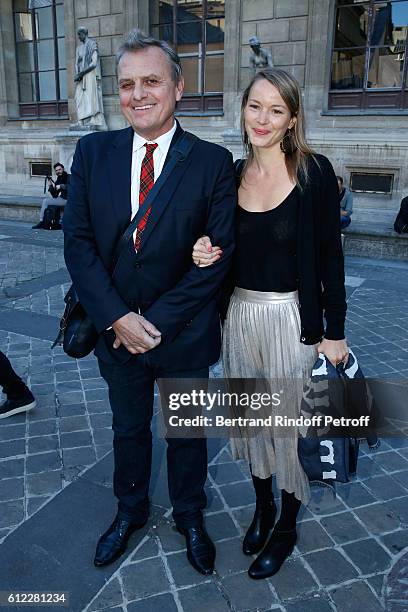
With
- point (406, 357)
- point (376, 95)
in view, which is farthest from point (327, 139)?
point (406, 357)

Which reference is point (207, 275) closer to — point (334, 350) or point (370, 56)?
point (334, 350)

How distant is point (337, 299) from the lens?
6.93 ft

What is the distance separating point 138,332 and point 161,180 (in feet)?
2.09

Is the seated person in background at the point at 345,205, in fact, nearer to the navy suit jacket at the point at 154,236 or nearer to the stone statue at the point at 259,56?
the stone statue at the point at 259,56

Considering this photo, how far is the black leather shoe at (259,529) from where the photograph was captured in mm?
2486

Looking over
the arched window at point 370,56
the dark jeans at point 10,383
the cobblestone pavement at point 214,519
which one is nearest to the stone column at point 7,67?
the arched window at point 370,56

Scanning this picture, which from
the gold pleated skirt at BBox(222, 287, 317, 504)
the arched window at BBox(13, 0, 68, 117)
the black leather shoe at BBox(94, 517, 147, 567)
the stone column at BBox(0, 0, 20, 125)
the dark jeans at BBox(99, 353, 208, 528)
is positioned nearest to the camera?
the gold pleated skirt at BBox(222, 287, 317, 504)

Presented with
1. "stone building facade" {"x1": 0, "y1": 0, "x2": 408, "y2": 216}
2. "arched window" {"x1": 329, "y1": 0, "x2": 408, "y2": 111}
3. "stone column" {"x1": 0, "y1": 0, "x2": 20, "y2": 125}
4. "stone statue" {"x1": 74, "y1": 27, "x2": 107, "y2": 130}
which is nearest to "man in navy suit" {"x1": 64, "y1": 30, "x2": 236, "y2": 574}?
"stone building facade" {"x1": 0, "y1": 0, "x2": 408, "y2": 216}

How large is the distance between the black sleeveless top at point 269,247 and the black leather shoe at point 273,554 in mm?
1242

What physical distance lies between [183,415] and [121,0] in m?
13.7

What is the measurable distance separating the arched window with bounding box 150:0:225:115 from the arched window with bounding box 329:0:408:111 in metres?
3.05

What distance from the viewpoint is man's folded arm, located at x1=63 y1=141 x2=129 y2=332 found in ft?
6.75

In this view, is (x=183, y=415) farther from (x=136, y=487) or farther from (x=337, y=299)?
(x=337, y=299)

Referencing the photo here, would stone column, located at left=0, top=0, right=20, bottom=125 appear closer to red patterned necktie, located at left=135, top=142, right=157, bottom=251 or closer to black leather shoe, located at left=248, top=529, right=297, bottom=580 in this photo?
red patterned necktie, located at left=135, top=142, right=157, bottom=251
